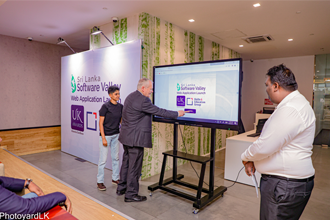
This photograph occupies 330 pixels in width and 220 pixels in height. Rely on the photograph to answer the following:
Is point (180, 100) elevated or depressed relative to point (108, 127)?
elevated

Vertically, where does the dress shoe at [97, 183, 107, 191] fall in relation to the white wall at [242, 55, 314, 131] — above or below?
below

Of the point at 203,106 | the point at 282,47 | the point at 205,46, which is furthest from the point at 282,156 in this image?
the point at 282,47

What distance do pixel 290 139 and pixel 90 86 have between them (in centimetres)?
396

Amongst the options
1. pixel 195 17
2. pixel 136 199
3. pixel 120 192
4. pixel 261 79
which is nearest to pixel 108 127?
pixel 120 192

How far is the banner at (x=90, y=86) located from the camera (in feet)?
12.4

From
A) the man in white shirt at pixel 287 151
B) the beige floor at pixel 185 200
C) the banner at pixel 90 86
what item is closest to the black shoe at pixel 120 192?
the beige floor at pixel 185 200

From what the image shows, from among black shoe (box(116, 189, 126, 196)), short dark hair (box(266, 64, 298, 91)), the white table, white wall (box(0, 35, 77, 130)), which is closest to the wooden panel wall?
white wall (box(0, 35, 77, 130))

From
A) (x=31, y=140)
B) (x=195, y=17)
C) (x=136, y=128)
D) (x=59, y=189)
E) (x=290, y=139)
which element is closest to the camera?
(x=290, y=139)

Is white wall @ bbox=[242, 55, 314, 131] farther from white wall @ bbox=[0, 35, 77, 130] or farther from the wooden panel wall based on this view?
the wooden panel wall

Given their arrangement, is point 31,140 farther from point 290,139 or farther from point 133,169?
point 290,139

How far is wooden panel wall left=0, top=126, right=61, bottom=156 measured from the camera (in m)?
5.10

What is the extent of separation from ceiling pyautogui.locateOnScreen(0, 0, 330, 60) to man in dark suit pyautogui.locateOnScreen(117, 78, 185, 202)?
1526mm

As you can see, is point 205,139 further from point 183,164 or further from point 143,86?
point 143,86

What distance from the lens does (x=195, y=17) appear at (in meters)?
3.85
